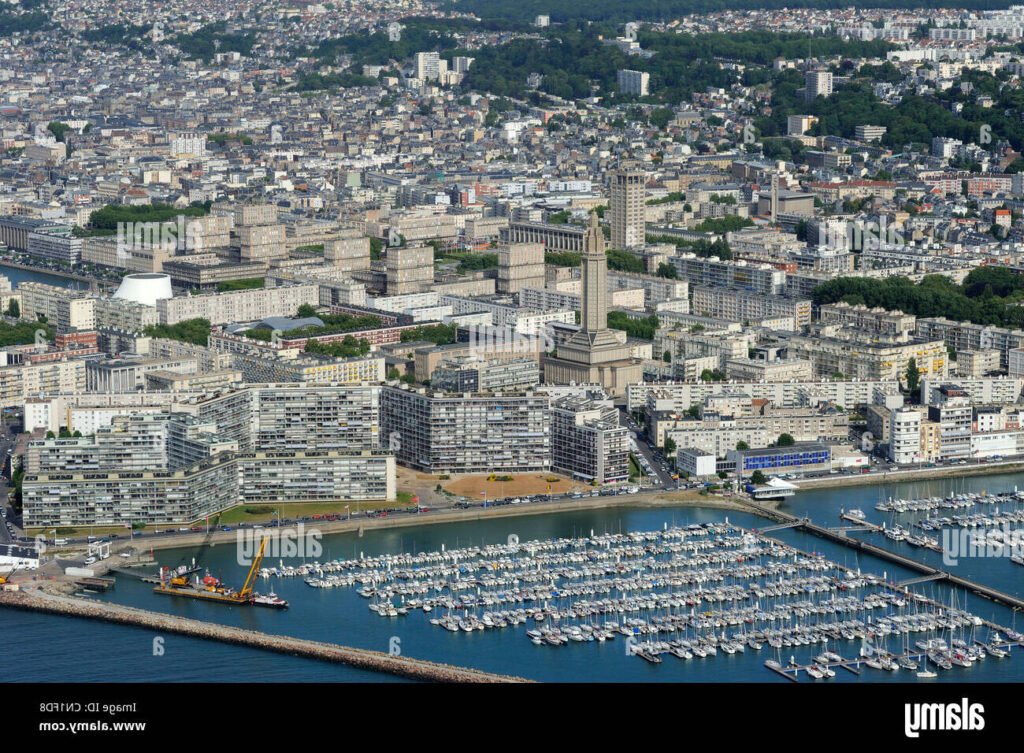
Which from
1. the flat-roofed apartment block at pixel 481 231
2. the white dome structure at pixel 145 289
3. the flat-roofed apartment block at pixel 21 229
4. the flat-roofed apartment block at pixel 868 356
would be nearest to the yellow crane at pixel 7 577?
the flat-roofed apartment block at pixel 868 356

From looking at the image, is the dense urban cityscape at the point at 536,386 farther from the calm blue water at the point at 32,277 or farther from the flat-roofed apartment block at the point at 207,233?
the calm blue water at the point at 32,277

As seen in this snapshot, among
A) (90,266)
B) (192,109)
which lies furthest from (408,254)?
(192,109)

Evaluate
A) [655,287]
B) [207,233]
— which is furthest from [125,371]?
[207,233]

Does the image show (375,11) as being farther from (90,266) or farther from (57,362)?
(57,362)

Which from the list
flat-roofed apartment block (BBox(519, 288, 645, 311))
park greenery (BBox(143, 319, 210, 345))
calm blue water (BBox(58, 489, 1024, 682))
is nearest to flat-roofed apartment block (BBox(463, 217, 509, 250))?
flat-roofed apartment block (BBox(519, 288, 645, 311))

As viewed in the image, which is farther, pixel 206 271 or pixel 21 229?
pixel 21 229

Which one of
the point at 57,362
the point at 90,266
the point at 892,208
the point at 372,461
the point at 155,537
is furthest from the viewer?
the point at 892,208

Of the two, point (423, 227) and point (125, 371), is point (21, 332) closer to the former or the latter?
point (125, 371)
